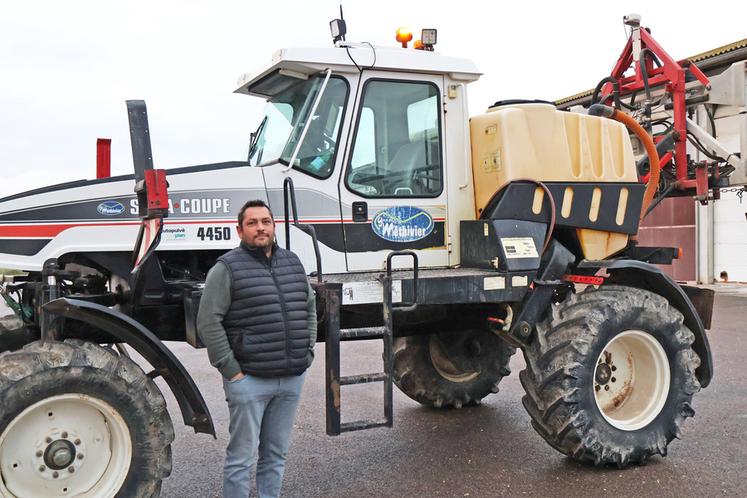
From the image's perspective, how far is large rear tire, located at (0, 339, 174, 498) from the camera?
3.85 meters

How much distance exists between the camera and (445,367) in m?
7.09

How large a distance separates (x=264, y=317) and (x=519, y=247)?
2305mm

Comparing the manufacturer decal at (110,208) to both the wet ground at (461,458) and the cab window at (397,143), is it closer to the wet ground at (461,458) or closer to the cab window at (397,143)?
the cab window at (397,143)

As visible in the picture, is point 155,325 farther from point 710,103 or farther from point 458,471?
point 710,103

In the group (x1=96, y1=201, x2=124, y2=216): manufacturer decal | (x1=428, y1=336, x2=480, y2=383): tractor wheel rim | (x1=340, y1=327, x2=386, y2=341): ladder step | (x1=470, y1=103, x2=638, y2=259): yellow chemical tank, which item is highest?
(x1=470, y1=103, x2=638, y2=259): yellow chemical tank

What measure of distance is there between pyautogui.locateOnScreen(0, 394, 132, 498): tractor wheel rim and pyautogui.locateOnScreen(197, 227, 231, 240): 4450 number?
1363 mm

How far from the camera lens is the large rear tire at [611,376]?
5250 mm

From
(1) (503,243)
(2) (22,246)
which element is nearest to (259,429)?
(2) (22,246)

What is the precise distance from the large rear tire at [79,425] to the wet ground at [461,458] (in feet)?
3.19

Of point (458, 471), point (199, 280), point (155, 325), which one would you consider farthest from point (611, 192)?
point (155, 325)

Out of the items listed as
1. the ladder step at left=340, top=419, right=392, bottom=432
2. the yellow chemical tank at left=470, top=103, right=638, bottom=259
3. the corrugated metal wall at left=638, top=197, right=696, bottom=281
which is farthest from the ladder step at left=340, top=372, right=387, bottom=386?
the corrugated metal wall at left=638, top=197, right=696, bottom=281

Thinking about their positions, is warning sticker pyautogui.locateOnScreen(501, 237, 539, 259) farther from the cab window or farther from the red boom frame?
the red boom frame

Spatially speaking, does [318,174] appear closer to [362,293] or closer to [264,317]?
[362,293]

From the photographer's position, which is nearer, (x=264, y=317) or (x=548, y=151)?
(x=264, y=317)
